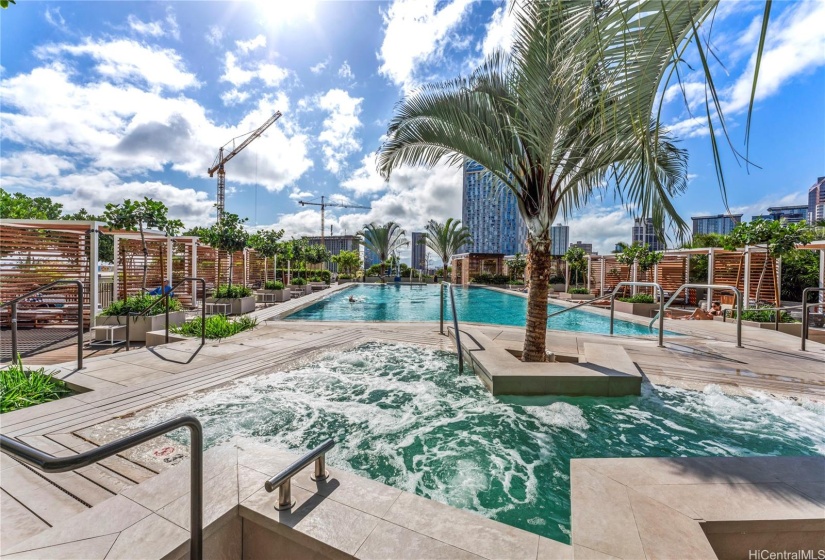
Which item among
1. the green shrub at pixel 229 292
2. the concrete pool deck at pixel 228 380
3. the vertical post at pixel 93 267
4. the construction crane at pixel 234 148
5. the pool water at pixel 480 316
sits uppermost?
the construction crane at pixel 234 148

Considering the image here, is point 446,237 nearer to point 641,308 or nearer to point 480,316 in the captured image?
point 480,316

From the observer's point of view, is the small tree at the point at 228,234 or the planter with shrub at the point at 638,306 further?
the small tree at the point at 228,234

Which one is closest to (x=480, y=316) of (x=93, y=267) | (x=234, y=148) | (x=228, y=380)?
(x=228, y=380)

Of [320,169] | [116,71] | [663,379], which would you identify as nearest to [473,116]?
[663,379]

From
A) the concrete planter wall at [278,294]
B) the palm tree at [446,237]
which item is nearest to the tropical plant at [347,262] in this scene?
the palm tree at [446,237]

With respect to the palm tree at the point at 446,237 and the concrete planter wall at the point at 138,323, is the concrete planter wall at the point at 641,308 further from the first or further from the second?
the palm tree at the point at 446,237

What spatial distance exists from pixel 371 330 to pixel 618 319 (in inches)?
297

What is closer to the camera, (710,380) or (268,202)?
(710,380)

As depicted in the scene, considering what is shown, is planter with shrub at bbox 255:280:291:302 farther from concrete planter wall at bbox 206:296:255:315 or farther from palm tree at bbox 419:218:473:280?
palm tree at bbox 419:218:473:280

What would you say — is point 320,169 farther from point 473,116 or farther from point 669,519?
point 669,519

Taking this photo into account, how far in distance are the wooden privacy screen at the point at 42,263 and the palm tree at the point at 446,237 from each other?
838 inches

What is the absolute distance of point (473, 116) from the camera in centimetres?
426

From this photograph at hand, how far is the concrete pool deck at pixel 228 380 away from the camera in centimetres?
138

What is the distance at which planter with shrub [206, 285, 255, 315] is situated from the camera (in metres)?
9.25
